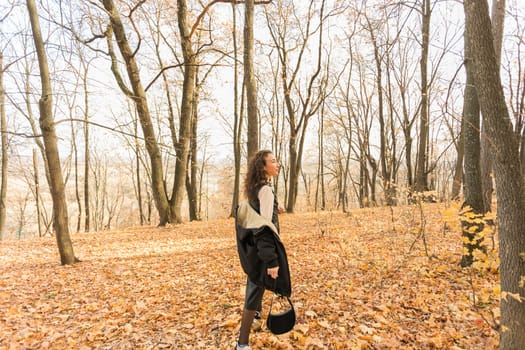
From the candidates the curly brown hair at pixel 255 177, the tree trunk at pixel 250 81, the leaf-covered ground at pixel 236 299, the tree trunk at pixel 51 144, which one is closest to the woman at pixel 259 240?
the curly brown hair at pixel 255 177

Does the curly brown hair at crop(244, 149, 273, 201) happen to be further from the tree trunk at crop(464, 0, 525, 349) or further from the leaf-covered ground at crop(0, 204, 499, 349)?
the tree trunk at crop(464, 0, 525, 349)

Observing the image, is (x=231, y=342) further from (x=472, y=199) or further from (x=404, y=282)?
(x=472, y=199)

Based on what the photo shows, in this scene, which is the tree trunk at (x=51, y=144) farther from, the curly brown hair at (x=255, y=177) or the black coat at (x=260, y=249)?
the black coat at (x=260, y=249)

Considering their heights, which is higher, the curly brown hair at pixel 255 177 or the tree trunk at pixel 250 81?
the tree trunk at pixel 250 81

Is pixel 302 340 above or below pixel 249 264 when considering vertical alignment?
below

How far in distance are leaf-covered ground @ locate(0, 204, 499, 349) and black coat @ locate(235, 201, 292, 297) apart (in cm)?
91

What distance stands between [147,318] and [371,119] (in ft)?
73.1

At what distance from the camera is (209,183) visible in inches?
1458

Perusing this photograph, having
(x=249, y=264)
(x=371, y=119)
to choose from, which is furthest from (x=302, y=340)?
(x=371, y=119)

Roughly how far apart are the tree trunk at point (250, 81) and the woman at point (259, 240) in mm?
4133

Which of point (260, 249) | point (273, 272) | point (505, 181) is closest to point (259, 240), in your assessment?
point (260, 249)

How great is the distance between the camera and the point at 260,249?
2.55 metres

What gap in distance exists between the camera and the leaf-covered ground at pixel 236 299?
3.13 meters

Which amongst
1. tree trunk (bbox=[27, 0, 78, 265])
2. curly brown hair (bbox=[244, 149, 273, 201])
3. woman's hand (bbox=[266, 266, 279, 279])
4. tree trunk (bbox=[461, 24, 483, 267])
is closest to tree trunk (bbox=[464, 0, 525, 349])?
woman's hand (bbox=[266, 266, 279, 279])
